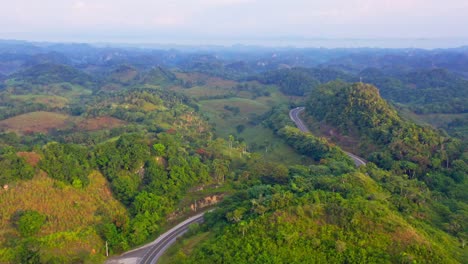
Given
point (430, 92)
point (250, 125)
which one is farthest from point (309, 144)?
point (430, 92)

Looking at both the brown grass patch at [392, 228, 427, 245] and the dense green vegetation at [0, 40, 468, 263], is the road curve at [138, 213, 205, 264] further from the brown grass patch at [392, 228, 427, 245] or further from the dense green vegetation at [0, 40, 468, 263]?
the brown grass patch at [392, 228, 427, 245]

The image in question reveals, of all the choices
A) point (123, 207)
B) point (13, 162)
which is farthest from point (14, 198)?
point (123, 207)

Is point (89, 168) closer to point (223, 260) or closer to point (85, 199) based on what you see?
point (85, 199)

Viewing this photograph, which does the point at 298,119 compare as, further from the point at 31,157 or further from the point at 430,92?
the point at 430,92

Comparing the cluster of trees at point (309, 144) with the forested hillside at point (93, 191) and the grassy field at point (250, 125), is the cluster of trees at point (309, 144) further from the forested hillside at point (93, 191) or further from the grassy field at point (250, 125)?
the forested hillside at point (93, 191)

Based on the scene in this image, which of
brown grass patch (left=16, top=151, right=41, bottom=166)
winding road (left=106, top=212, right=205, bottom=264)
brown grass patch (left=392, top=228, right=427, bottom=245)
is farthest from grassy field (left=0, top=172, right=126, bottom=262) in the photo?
brown grass patch (left=392, top=228, right=427, bottom=245)
